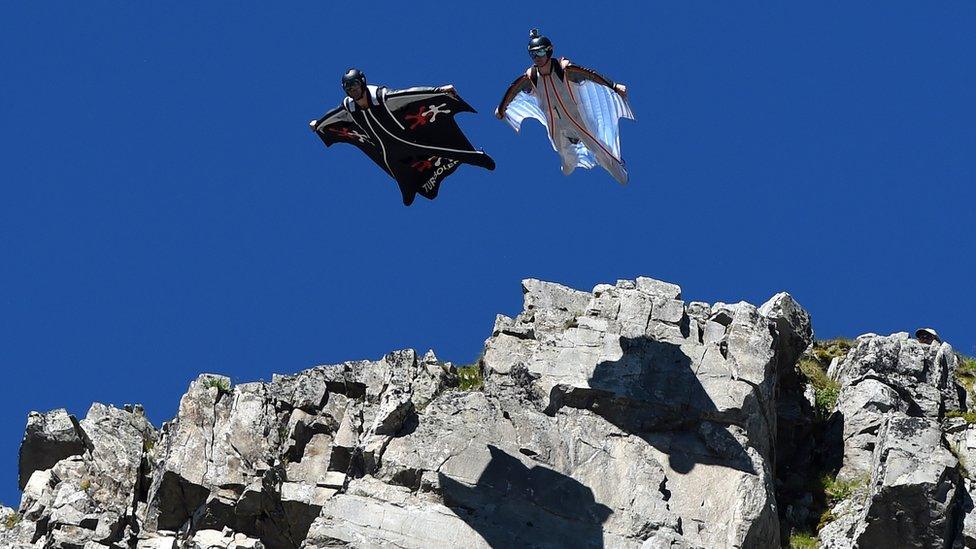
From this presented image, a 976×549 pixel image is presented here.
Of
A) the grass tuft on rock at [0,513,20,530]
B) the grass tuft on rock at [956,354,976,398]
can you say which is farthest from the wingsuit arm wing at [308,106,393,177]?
the grass tuft on rock at [956,354,976,398]

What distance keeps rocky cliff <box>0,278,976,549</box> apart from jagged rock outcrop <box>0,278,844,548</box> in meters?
0.04

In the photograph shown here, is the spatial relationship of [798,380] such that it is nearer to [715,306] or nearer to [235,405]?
[715,306]

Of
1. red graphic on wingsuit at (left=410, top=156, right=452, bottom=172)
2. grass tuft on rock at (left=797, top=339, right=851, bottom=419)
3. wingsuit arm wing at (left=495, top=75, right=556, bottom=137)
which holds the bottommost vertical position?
grass tuft on rock at (left=797, top=339, right=851, bottom=419)

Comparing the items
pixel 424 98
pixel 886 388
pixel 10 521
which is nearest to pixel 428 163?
pixel 424 98

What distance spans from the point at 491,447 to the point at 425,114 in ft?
23.3

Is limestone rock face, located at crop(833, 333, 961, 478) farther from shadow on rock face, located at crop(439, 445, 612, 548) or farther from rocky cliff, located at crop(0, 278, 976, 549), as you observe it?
shadow on rock face, located at crop(439, 445, 612, 548)

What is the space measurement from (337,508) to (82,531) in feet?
21.2

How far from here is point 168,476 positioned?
129ft

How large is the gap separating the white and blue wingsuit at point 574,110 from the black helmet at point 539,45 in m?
0.51

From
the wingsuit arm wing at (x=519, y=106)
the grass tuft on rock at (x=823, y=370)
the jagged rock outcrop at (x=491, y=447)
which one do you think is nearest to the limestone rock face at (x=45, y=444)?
the jagged rock outcrop at (x=491, y=447)

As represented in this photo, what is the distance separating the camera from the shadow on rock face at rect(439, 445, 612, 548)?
116 feet

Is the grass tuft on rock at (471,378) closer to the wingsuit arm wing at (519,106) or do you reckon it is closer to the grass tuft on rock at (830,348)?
the wingsuit arm wing at (519,106)

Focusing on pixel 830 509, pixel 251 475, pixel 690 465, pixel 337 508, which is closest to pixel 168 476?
pixel 251 475

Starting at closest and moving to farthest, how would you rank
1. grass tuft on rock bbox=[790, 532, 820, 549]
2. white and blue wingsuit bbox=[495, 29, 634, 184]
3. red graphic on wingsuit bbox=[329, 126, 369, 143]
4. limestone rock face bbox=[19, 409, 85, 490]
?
grass tuft on rock bbox=[790, 532, 820, 549] < white and blue wingsuit bbox=[495, 29, 634, 184] < red graphic on wingsuit bbox=[329, 126, 369, 143] < limestone rock face bbox=[19, 409, 85, 490]
